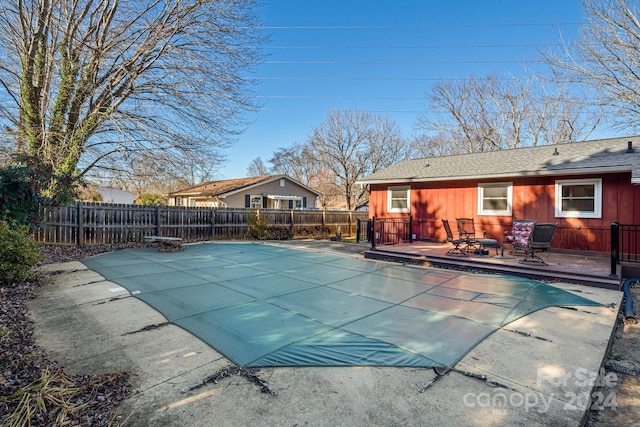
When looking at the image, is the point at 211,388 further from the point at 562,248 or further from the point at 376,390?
the point at 562,248

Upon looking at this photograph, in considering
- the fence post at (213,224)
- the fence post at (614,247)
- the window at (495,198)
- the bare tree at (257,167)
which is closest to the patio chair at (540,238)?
the fence post at (614,247)

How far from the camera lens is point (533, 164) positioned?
9250 mm

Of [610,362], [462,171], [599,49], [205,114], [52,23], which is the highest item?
[599,49]

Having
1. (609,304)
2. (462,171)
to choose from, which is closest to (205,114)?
(462,171)

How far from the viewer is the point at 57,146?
361 inches

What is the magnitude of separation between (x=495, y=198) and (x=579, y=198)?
2.02 m

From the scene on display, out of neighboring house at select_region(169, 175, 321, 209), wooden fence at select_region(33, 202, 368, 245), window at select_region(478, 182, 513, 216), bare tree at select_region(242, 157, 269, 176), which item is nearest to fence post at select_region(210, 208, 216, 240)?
wooden fence at select_region(33, 202, 368, 245)

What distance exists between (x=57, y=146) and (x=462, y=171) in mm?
12382

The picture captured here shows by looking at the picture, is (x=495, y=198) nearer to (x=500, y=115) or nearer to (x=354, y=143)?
(x=500, y=115)

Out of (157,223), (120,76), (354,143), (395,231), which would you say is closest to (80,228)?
(157,223)

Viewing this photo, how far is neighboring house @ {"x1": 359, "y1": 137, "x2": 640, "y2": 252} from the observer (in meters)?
7.85

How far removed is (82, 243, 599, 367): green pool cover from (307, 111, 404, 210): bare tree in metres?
18.4

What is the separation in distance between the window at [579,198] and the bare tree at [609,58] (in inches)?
283

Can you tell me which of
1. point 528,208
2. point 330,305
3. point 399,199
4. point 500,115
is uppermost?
point 500,115
